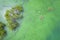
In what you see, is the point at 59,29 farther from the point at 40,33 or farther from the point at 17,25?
the point at 17,25

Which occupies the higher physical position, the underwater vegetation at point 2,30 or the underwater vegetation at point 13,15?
the underwater vegetation at point 13,15

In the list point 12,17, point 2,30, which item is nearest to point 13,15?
point 12,17

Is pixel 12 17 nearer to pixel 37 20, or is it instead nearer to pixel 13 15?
pixel 13 15

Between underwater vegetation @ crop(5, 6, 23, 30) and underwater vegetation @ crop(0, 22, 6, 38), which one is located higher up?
underwater vegetation @ crop(5, 6, 23, 30)

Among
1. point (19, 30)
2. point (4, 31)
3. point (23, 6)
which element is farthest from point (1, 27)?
point (23, 6)
